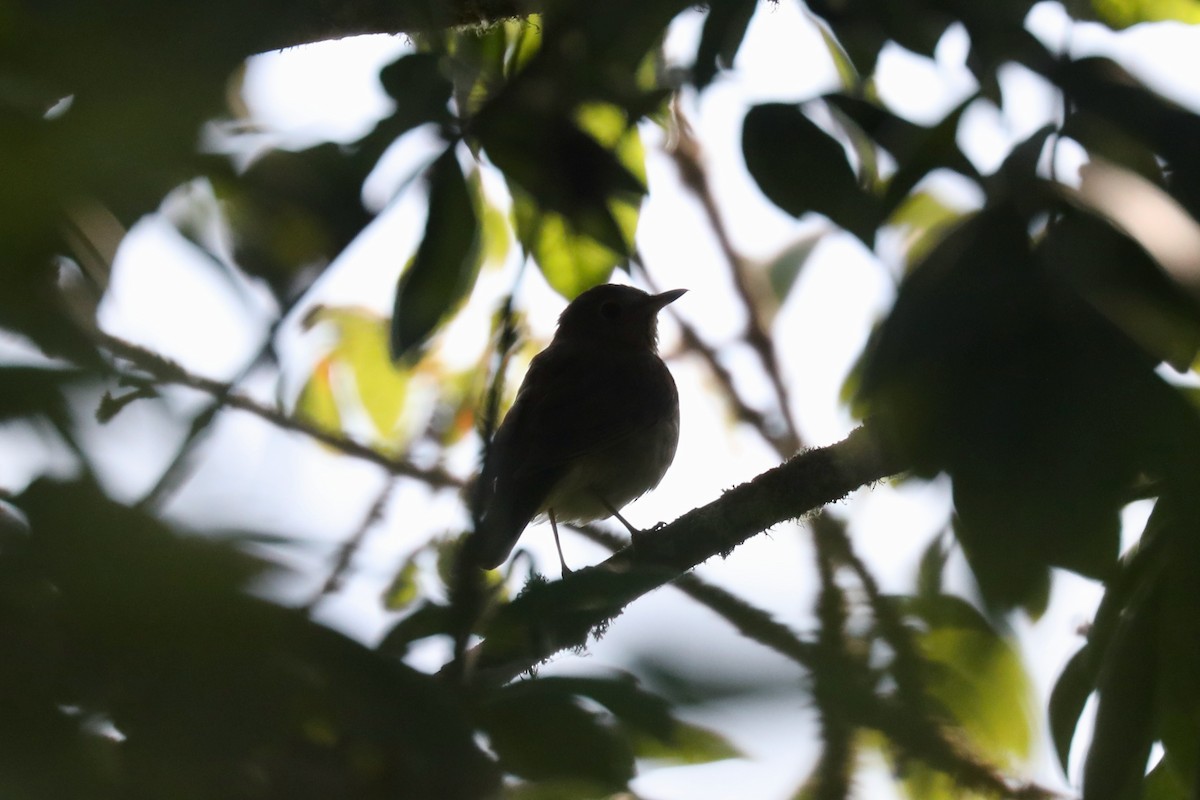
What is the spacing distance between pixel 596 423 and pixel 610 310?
1.16 m

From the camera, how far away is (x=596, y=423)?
4070 mm

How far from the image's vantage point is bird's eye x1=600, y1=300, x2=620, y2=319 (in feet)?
16.8

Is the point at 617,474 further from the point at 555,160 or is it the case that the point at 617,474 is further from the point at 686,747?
the point at 686,747

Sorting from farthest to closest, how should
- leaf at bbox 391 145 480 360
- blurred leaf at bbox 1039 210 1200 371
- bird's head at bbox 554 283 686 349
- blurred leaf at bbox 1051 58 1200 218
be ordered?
bird's head at bbox 554 283 686 349
leaf at bbox 391 145 480 360
blurred leaf at bbox 1051 58 1200 218
blurred leaf at bbox 1039 210 1200 371

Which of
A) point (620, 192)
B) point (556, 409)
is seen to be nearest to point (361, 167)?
point (620, 192)

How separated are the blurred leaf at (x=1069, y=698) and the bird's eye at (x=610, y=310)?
3.89m

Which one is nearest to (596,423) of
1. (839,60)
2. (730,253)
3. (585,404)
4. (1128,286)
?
(585,404)

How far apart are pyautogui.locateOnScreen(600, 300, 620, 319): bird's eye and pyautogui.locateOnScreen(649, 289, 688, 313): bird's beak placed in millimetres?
155

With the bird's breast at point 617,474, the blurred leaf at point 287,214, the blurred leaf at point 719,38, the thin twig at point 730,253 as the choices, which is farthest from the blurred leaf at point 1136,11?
the bird's breast at point 617,474

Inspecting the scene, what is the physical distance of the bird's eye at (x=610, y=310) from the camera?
201 inches

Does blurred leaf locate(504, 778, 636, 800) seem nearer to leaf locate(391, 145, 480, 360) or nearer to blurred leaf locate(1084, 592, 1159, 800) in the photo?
blurred leaf locate(1084, 592, 1159, 800)

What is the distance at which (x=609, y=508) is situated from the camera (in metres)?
4.28

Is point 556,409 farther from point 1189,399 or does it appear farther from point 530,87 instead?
point 1189,399

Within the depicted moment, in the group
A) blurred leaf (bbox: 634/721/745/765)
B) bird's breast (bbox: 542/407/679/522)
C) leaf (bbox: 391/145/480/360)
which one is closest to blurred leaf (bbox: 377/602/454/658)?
blurred leaf (bbox: 634/721/745/765)
